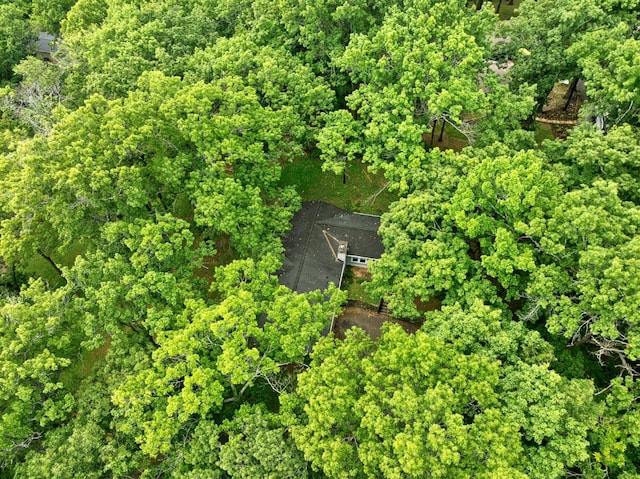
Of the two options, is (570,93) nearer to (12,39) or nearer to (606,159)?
(606,159)

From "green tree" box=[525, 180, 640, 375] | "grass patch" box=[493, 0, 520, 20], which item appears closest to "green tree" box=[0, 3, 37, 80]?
"green tree" box=[525, 180, 640, 375]

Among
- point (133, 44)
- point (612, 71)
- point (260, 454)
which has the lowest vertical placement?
point (260, 454)

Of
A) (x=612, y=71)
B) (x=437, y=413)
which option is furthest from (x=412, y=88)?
(x=437, y=413)

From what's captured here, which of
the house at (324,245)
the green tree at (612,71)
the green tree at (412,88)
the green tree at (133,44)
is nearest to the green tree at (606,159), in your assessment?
the green tree at (612,71)

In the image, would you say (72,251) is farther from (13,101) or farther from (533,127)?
(533,127)

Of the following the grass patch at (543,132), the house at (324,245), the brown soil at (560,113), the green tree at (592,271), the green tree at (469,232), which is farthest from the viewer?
the brown soil at (560,113)

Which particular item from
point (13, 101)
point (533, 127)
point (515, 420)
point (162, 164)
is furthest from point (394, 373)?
point (13, 101)

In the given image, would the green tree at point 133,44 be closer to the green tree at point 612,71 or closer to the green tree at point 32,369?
the green tree at point 32,369
